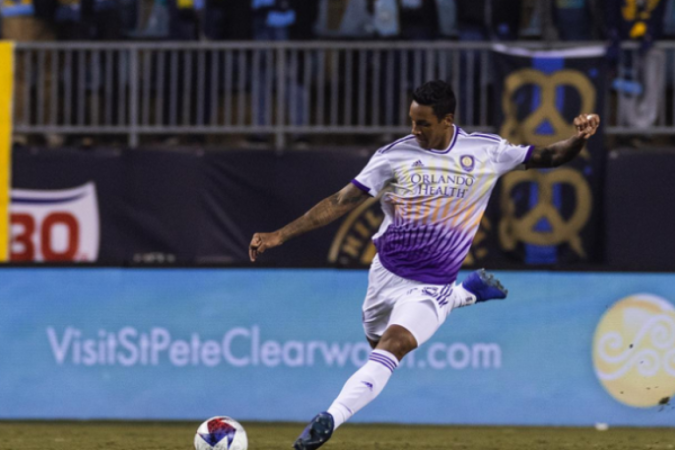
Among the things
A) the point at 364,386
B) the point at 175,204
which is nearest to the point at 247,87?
the point at 175,204

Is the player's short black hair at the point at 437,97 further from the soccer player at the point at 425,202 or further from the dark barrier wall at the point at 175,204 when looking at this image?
the dark barrier wall at the point at 175,204

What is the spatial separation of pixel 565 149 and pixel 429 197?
984 mm

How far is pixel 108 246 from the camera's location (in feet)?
47.9

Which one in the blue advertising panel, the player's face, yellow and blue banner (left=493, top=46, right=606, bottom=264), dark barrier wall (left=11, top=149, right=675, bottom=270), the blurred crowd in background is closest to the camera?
the player's face

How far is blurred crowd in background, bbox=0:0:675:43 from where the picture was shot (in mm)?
14719

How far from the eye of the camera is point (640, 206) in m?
14.1

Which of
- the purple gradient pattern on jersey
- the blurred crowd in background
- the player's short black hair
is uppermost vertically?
the blurred crowd in background

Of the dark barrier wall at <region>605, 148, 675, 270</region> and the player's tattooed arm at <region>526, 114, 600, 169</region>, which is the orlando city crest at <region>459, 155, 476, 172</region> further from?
the dark barrier wall at <region>605, 148, 675, 270</region>

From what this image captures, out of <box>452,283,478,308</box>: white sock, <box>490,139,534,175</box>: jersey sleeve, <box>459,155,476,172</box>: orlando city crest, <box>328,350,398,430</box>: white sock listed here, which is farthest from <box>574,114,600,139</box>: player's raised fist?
<box>328,350,398,430</box>: white sock

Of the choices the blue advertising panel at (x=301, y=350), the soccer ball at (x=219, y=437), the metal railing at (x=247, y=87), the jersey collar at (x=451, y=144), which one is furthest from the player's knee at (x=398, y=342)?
the metal railing at (x=247, y=87)

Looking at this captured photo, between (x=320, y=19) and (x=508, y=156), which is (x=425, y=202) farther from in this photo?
(x=320, y=19)

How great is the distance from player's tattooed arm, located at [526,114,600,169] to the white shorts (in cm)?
105

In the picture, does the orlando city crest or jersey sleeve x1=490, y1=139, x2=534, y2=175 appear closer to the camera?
the orlando city crest

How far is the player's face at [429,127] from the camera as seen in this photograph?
8.38 meters
